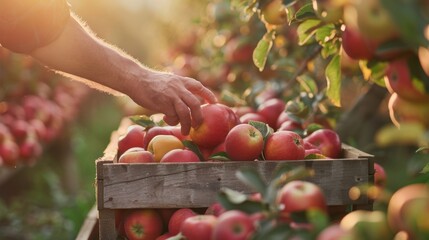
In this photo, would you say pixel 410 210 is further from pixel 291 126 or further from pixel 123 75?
pixel 291 126

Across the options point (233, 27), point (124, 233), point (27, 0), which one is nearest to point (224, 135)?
point (124, 233)

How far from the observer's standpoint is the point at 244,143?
203cm

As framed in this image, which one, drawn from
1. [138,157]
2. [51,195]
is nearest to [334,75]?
[138,157]

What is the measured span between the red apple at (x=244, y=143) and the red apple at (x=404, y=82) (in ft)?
2.33

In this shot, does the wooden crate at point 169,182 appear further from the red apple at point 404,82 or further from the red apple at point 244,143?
the red apple at point 404,82

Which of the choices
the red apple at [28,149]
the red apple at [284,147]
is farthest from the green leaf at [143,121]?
the red apple at [28,149]

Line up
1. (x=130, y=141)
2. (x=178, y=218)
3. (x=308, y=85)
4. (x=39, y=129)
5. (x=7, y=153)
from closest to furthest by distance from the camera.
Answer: (x=178, y=218) → (x=130, y=141) → (x=308, y=85) → (x=7, y=153) → (x=39, y=129)

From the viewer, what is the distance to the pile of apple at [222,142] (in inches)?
80.5

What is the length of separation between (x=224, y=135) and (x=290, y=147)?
9.6 inches

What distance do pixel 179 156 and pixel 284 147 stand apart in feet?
0.97

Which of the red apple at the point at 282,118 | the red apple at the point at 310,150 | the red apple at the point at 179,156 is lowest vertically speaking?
the red apple at the point at 179,156

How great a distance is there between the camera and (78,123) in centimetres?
1083

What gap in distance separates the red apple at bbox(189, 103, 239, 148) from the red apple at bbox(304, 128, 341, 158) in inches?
11.4

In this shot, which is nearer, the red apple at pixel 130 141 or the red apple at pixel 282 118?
the red apple at pixel 130 141
